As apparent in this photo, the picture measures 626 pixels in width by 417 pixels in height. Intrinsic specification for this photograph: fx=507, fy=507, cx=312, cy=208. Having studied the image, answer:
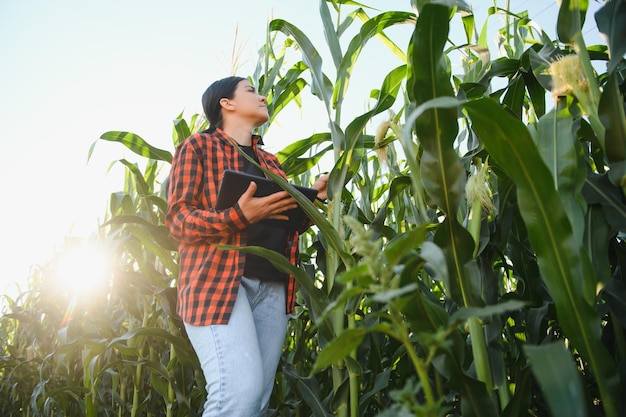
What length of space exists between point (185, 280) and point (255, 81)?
884mm

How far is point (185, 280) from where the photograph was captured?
4.20ft

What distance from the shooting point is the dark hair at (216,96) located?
1586 millimetres

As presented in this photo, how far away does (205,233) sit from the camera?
1228 millimetres

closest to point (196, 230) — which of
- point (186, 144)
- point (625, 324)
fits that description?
point (186, 144)

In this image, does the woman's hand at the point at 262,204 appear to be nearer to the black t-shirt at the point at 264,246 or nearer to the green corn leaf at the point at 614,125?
the black t-shirt at the point at 264,246

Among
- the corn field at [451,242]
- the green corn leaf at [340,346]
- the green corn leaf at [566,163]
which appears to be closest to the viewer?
the green corn leaf at [340,346]

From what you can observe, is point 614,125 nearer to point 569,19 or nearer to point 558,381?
point 569,19

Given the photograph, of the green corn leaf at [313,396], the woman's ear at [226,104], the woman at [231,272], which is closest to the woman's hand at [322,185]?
the woman at [231,272]

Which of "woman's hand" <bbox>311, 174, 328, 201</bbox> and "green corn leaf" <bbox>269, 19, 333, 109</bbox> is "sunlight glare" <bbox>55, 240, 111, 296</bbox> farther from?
"green corn leaf" <bbox>269, 19, 333, 109</bbox>

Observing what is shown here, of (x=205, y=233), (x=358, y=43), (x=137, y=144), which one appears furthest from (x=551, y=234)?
(x=137, y=144)

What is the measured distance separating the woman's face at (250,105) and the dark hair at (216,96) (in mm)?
29

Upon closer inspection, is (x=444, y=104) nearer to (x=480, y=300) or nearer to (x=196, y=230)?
(x=480, y=300)

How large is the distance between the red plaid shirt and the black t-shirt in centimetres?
4

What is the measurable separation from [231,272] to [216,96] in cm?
64
